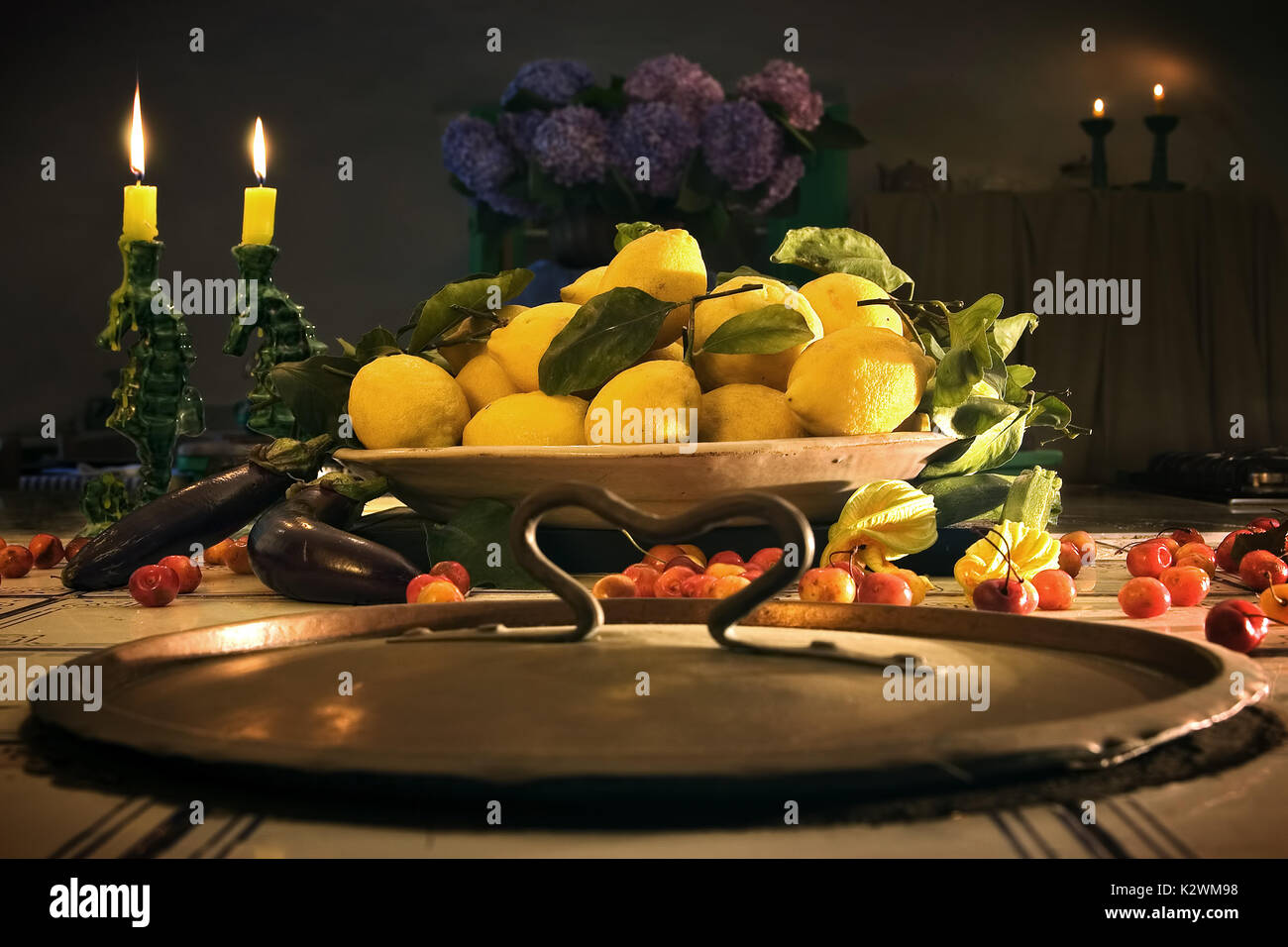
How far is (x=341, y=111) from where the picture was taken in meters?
3.42

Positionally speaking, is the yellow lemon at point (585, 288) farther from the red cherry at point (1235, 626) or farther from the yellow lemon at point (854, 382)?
the red cherry at point (1235, 626)

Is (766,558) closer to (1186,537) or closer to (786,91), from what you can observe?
(1186,537)

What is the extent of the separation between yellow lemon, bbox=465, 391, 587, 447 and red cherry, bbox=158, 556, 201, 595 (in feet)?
0.64

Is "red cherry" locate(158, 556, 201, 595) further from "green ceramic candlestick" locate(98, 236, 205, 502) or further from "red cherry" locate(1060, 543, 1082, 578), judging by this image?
"red cherry" locate(1060, 543, 1082, 578)

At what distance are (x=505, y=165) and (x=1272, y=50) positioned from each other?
8.39 feet

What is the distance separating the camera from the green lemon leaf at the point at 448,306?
89cm

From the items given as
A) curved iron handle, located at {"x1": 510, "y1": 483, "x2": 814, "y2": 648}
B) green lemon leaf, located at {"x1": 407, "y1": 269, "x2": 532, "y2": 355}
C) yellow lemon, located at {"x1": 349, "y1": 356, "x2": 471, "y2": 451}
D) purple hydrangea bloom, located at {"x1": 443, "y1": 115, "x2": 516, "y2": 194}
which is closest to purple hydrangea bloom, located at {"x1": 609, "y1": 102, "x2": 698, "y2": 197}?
purple hydrangea bloom, located at {"x1": 443, "y1": 115, "x2": 516, "y2": 194}

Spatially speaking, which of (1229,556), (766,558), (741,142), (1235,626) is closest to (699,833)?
(1235,626)

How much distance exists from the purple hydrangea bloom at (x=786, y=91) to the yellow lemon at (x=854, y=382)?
4.41 ft

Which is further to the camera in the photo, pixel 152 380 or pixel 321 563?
pixel 152 380

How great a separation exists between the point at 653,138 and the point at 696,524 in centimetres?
170

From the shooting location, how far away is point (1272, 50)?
364 centimetres
